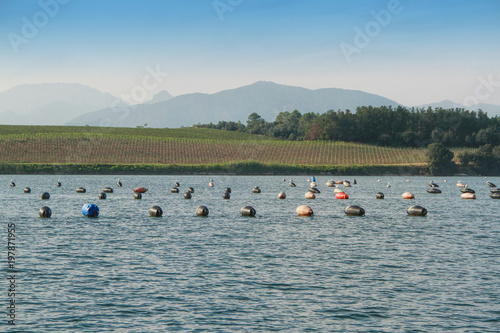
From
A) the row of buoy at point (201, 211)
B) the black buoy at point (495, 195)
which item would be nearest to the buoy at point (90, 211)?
the row of buoy at point (201, 211)

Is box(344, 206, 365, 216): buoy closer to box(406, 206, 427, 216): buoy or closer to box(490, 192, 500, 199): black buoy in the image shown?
box(406, 206, 427, 216): buoy

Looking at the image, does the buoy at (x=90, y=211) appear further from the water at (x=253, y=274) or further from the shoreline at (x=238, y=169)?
the shoreline at (x=238, y=169)

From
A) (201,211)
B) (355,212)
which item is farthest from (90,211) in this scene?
(355,212)

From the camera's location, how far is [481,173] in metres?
197

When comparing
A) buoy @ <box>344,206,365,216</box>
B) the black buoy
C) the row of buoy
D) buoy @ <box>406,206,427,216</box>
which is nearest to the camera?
the row of buoy

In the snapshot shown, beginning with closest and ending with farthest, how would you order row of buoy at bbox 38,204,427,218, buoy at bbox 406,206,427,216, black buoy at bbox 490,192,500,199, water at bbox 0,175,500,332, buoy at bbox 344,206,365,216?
1. water at bbox 0,175,500,332
2. row of buoy at bbox 38,204,427,218
3. buoy at bbox 344,206,365,216
4. buoy at bbox 406,206,427,216
5. black buoy at bbox 490,192,500,199

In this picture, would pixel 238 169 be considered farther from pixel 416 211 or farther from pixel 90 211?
pixel 90 211

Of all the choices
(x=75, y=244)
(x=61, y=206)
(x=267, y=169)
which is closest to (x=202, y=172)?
(x=267, y=169)

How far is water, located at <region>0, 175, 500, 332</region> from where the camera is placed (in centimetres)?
2442

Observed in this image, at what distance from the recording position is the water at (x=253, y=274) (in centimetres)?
2442

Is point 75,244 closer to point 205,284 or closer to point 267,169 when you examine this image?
point 205,284

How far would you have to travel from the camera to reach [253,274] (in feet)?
108

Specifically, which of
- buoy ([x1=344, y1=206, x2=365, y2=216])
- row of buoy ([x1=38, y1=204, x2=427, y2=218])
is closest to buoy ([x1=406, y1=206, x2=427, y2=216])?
row of buoy ([x1=38, y1=204, x2=427, y2=218])

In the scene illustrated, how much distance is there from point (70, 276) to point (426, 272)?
68.0 ft
